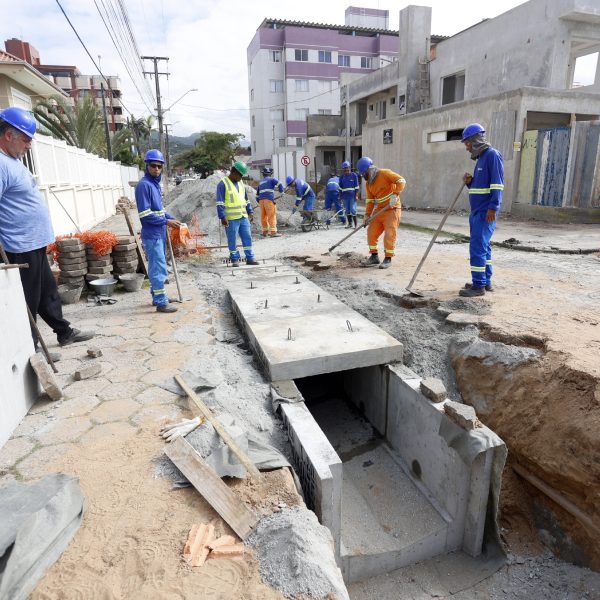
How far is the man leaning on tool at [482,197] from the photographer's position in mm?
4715

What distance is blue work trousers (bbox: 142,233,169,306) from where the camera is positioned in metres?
4.88

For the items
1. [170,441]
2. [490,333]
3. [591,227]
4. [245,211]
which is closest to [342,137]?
[591,227]

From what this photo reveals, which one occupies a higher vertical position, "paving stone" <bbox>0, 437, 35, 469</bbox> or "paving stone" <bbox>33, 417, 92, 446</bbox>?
"paving stone" <bbox>0, 437, 35, 469</bbox>

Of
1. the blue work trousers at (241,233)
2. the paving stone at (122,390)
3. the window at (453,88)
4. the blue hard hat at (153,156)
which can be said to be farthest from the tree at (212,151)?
the paving stone at (122,390)

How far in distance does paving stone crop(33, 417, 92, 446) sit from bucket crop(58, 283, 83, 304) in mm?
2988

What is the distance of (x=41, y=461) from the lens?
A: 2.43 metres

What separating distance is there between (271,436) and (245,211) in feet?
15.5

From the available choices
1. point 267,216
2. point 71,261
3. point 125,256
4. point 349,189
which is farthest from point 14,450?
point 349,189

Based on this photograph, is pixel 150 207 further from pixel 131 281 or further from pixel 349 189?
pixel 349 189

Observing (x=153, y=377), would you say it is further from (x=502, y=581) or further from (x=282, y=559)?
(x=502, y=581)

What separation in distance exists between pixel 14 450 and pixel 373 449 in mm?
2987

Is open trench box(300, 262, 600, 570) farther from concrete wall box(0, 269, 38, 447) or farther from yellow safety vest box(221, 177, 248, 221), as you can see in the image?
yellow safety vest box(221, 177, 248, 221)

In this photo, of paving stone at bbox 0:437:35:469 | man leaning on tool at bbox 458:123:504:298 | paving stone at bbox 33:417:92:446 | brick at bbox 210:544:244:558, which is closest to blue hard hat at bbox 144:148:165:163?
paving stone at bbox 33:417:92:446

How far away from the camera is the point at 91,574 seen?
1.78 m
